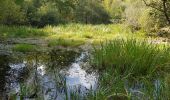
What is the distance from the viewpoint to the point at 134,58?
865cm

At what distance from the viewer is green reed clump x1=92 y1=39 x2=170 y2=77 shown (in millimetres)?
8414

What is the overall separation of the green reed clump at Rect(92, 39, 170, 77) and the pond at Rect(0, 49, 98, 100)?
0.60 metres

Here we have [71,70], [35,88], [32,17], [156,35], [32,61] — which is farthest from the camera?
[32,17]

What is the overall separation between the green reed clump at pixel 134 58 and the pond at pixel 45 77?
597mm

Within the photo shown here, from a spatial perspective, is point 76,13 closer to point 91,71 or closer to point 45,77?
point 91,71

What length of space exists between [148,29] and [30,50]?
1362cm

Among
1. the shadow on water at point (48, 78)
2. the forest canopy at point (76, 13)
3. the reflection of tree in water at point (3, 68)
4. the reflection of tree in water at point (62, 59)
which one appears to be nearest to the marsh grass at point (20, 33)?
the forest canopy at point (76, 13)

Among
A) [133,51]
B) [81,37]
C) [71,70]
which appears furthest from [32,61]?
[81,37]

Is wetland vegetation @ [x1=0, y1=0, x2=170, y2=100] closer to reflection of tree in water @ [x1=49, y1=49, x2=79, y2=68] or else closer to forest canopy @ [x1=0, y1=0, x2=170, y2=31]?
reflection of tree in water @ [x1=49, y1=49, x2=79, y2=68]

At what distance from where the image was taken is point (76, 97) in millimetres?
6035

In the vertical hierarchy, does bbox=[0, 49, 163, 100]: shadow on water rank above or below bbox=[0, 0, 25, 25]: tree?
below

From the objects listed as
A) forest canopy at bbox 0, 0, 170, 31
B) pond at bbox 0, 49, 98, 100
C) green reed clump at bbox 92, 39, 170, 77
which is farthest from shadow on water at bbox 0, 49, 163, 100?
forest canopy at bbox 0, 0, 170, 31

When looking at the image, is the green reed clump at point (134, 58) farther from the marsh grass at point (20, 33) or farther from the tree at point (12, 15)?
the tree at point (12, 15)

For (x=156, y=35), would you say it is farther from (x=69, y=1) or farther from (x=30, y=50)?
(x=69, y=1)
